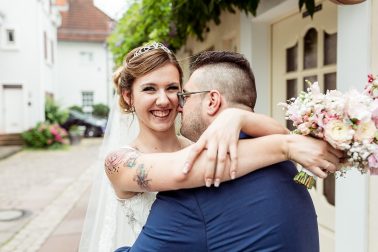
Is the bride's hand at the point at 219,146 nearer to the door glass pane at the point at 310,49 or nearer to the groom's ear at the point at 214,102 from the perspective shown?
the groom's ear at the point at 214,102

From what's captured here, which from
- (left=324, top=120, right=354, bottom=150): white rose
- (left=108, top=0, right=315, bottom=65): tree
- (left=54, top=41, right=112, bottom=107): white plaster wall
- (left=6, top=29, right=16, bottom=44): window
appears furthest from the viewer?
(left=54, top=41, right=112, bottom=107): white plaster wall

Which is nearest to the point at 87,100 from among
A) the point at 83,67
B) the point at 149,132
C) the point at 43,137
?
the point at 83,67

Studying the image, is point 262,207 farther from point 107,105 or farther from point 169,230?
point 107,105

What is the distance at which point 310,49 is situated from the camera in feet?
11.9

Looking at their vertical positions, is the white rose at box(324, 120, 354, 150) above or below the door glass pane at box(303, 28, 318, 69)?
below

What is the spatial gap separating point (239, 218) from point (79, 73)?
27.9m

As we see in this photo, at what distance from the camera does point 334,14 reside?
3.19 meters

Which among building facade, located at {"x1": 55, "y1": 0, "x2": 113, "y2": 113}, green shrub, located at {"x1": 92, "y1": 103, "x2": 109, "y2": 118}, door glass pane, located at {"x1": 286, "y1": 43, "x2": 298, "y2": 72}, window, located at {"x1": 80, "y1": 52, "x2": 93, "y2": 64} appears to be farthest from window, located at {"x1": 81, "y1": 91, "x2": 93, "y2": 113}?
door glass pane, located at {"x1": 286, "y1": 43, "x2": 298, "y2": 72}

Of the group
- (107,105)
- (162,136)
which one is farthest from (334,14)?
(107,105)

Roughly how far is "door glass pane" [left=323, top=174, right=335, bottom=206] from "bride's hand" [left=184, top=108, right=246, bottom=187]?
2.22m

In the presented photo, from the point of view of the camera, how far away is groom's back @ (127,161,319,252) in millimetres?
1225

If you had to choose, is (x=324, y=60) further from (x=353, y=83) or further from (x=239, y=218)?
(x=239, y=218)

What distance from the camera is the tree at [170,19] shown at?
13.9 ft

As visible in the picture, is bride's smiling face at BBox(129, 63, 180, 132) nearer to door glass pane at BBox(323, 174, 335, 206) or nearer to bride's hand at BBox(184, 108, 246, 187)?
bride's hand at BBox(184, 108, 246, 187)
